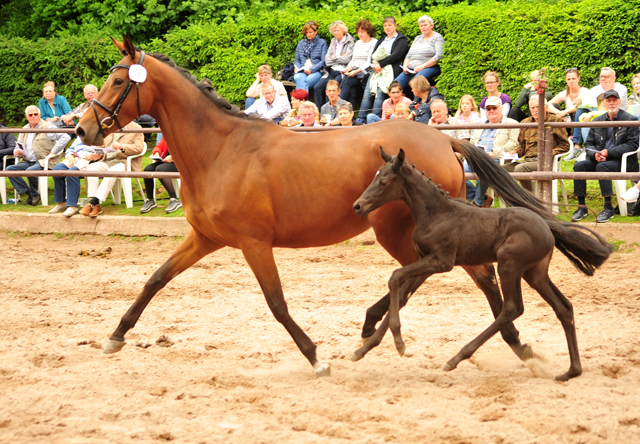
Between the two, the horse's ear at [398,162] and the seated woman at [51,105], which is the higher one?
the seated woman at [51,105]

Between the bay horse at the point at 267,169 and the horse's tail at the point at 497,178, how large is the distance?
0.12 m

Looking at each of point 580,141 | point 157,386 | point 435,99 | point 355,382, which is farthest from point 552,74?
point 157,386

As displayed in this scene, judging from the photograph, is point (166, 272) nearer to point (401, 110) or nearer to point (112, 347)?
point (112, 347)

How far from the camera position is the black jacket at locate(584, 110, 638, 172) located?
314 inches

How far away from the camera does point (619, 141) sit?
316 inches

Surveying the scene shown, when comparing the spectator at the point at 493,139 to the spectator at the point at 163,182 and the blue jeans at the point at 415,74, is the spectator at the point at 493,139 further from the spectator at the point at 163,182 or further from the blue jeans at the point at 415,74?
the spectator at the point at 163,182

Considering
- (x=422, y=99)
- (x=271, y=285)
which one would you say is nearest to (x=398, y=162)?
(x=271, y=285)

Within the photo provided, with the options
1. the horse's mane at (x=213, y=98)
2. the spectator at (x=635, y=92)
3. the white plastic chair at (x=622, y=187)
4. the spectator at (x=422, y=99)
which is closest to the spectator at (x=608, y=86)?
the spectator at (x=635, y=92)

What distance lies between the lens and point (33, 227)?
9.60 m

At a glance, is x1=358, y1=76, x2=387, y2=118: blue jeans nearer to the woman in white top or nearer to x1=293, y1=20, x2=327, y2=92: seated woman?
x1=293, y1=20, x2=327, y2=92: seated woman

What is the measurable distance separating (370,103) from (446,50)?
1.49 meters

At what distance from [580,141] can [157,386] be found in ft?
23.3

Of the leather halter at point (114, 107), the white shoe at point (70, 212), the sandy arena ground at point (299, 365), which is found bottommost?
the sandy arena ground at point (299, 365)

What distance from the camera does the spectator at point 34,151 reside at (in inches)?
412
